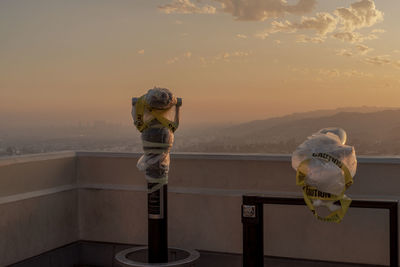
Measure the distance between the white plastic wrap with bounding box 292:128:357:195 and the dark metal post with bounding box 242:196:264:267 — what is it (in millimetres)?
560

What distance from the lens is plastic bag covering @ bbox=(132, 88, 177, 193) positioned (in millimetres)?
4594

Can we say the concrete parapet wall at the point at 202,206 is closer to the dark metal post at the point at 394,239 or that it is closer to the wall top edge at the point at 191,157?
the wall top edge at the point at 191,157

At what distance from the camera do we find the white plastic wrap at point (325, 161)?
3994 millimetres

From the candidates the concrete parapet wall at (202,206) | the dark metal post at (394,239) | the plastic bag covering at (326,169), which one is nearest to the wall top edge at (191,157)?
the concrete parapet wall at (202,206)

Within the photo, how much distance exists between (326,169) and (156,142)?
1359 mm

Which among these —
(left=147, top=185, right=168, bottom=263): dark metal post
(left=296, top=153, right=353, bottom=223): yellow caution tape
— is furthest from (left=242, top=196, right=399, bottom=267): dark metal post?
(left=147, top=185, right=168, bottom=263): dark metal post

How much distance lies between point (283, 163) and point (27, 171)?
221 cm

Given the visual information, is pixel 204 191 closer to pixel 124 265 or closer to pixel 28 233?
pixel 124 265

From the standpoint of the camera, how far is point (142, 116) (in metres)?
4.67

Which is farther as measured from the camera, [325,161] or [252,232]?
[252,232]

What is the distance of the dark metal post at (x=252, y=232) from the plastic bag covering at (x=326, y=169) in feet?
1.66

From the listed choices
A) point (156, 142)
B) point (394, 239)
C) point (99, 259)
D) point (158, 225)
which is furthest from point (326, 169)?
point (99, 259)

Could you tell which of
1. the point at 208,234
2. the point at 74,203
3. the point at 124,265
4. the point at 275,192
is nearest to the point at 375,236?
the point at 275,192

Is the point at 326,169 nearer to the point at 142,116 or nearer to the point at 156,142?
the point at 156,142
